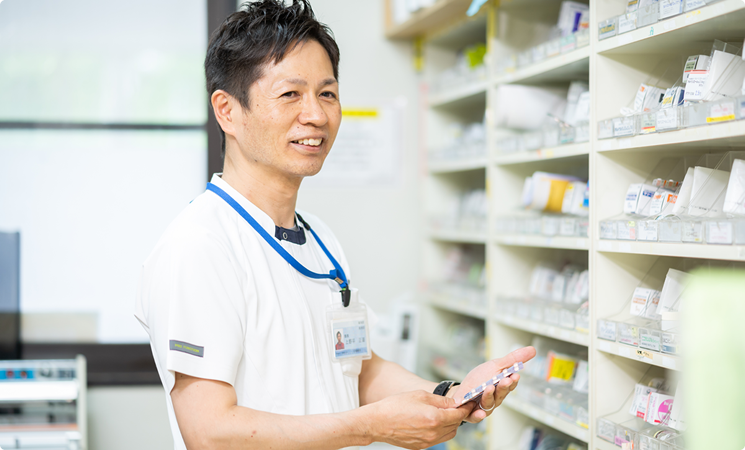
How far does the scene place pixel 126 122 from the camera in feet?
9.73

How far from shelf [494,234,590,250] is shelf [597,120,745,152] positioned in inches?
11.8

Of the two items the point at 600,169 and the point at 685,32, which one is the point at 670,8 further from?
the point at 600,169

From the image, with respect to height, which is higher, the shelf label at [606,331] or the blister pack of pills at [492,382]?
the shelf label at [606,331]

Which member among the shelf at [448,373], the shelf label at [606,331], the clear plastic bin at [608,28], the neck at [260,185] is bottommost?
the shelf at [448,373]

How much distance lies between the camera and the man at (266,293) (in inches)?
43.1

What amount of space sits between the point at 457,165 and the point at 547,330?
1.05 metres

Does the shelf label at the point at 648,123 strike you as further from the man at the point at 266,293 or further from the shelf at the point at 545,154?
the man at the point at 266,293

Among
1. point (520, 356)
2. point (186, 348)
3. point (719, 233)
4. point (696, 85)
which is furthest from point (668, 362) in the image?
point (186, 348)

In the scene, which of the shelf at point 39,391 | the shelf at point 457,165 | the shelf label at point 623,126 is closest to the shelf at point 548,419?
the shelf label at point 623,126

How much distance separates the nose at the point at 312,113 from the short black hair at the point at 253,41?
4.3 inches

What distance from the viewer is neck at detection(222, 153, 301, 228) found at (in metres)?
1.35

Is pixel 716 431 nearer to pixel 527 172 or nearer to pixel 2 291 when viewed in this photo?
pixel 527 172

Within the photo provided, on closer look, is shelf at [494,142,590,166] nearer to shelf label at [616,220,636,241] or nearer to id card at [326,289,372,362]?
shelf label at [616,220,636,241]

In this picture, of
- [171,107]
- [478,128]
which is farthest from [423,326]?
[171,107]
